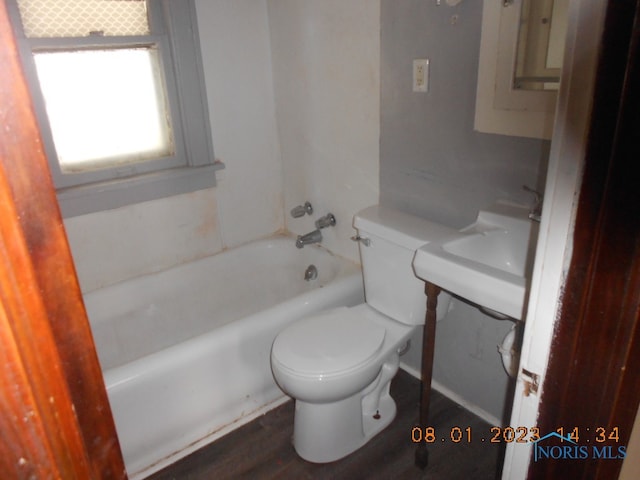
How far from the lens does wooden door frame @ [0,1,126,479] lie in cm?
39

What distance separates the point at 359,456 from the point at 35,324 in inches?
62.9

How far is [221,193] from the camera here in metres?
2.46

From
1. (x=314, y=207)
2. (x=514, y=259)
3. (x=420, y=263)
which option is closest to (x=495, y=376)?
(x=514, y=259)

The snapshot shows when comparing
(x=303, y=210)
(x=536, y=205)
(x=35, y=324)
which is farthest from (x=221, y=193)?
(x=35, y=324)

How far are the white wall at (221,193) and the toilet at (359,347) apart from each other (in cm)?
86

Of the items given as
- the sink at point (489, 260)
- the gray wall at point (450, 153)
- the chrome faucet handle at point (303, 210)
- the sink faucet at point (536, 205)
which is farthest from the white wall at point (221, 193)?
the sink faucet at point (536, 205)

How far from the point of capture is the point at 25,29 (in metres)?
1.83

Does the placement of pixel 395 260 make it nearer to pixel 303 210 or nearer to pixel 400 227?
pixel 400 227

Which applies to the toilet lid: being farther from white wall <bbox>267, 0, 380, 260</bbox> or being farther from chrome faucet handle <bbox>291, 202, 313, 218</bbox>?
chrome faucet handle <bbox>291, 202, 313, 218</bbox>

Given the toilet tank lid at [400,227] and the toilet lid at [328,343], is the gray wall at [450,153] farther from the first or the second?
the toilet lid at [328,343]

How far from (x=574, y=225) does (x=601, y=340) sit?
0.51ft

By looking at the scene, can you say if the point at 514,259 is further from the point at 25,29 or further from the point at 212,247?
the point at 25,29

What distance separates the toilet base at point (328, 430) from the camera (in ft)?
5.64

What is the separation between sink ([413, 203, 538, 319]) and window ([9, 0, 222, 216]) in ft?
4.39
